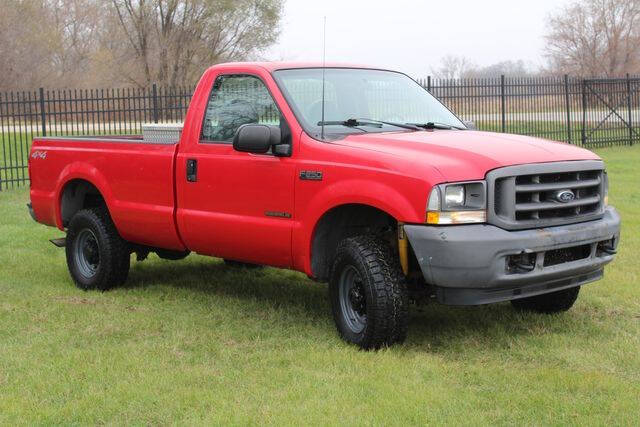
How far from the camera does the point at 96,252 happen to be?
26.7 ft

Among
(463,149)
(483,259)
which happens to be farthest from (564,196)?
(483,259)

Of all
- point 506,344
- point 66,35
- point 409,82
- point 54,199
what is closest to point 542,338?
point 506,344

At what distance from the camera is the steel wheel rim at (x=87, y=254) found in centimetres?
815

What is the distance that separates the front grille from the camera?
5.43m

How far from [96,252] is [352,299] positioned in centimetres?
312

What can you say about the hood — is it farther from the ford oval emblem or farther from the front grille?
the ford oval emblem

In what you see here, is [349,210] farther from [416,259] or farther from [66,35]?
[66,35]

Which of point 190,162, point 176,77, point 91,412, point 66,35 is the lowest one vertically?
point 91,412

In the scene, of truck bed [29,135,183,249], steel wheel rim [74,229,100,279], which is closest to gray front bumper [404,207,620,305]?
truck bed [29,135,183,249]

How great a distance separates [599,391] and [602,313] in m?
1.94

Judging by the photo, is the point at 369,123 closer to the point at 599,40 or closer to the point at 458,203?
the point at 458,203

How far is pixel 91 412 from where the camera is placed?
4.77 metres

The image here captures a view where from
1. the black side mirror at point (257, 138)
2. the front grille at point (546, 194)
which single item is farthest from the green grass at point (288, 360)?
the black side mirror at point (257, 138)

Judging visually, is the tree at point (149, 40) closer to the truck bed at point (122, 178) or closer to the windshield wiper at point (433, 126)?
the truck bed at point (122, 178)
